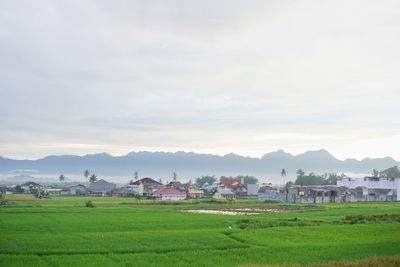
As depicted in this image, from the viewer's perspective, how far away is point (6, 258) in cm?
2044

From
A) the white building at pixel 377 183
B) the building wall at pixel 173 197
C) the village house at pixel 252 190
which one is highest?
the white building at pixel 377 183

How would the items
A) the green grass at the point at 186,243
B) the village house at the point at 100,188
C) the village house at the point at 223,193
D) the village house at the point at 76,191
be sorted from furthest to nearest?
the village house at the point at 100,188
the village house at the point at 76,191
the village house at the point at 223,193
the green grass at the point at 186,243

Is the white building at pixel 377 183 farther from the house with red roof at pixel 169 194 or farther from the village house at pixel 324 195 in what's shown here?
the house with red roof at pixel 169 194

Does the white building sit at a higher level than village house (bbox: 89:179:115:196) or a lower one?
higher

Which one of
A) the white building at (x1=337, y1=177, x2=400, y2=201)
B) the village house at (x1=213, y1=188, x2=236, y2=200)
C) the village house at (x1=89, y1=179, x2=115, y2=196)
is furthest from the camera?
the village house at (x1=89, y1=179, x2=115, y2=196)

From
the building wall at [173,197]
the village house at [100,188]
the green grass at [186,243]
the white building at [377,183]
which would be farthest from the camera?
the village house at [100,188]

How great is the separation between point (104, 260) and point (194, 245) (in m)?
5.80

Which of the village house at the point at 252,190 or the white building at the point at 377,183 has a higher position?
the white building at the point at 377,183

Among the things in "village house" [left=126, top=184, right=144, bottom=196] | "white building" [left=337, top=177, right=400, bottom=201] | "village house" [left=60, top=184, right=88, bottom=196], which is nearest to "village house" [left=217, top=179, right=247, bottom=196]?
"village house" [left=126, top=184, right=144, bottom=196]

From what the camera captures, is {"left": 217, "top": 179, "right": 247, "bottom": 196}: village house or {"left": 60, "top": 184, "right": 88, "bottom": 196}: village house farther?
{"left": 217, "top": 179, "right": 247, "bottom": 196}: village house

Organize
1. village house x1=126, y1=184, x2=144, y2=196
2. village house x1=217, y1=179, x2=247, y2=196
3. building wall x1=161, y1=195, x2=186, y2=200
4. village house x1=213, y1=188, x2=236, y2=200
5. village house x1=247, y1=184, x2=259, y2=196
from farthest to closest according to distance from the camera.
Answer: village house x1=247, y1=184, x2=259, y2=196 → village house x1=217, y1=179, x2=247, y2=196 → village house x1=126, y1=184, x2=144, y2=196 → village house x1=213, y1=188, x2=236, y2=200 → building wall x1=161, y1=195, x2=186, y2=200

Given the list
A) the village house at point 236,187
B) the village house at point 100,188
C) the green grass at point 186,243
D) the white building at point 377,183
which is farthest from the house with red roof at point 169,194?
the green grass at point 186,243

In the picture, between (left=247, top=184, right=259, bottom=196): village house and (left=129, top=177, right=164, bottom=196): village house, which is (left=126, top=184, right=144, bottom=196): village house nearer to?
(left=129, top=177, right=164, bottom=196): village house

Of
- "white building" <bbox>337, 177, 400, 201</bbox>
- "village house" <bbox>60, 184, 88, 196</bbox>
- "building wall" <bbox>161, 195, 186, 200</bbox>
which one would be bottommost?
"building wall" <bbox>161, 195, 186, 200</bbox>
